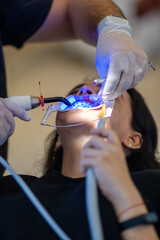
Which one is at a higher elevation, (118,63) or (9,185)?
(118,63)

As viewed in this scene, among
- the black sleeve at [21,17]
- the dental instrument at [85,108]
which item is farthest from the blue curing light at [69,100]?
the black sleeve at [21,17]

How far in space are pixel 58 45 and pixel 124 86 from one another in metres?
1.70

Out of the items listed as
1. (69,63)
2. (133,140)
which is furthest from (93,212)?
(69,63)

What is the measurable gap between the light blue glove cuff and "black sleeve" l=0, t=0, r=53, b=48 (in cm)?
44

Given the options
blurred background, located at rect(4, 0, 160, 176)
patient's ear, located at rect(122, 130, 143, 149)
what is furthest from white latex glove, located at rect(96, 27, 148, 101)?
blurred background, located at rect(4, 0, 160, 176)

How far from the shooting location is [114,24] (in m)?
1.43

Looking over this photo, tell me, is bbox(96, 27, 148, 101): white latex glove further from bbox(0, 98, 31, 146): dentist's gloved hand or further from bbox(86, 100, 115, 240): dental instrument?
bbox(86, 100, 115, 240): dental instrument

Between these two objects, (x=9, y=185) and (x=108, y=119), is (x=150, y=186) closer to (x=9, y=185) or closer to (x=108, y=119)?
(x=108, y=119)

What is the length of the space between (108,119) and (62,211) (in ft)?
1.43

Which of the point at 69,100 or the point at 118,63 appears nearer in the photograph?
the point at 118,63

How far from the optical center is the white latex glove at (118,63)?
1.22 m

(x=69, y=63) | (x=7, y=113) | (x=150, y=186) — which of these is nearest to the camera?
(x=150, y=186)

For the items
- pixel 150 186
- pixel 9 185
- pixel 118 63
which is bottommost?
pixel 9 185

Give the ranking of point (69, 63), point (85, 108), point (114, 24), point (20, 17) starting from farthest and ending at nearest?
point (69, 63) → point (20, 17) → point (114, 24) → point (85, 108)
